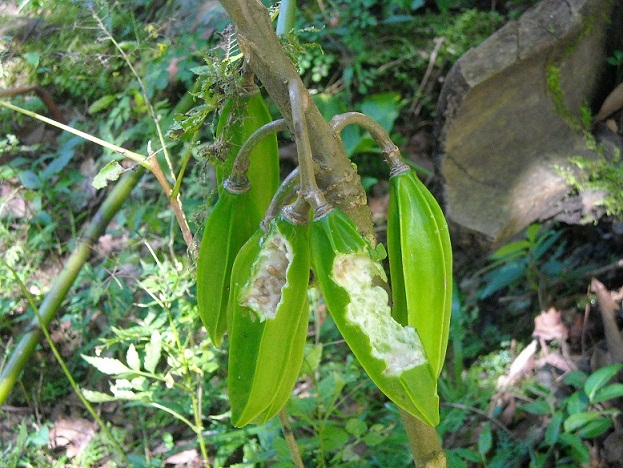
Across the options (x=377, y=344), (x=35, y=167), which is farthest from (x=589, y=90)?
(x=35, y=167)

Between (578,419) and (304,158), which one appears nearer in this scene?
(304,158)

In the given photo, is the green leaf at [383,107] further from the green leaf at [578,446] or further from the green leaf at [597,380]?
the green leaf at [578,446]

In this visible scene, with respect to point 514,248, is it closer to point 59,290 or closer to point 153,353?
point 153,353

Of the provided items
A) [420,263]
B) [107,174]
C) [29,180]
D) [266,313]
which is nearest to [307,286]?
[266,313]

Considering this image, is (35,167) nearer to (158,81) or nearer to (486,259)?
(158,81)

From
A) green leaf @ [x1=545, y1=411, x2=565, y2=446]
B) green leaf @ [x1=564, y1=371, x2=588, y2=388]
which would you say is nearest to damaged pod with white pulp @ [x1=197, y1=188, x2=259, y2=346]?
green leaf @ [x1=545, y1=411, x2=565, y2=446]
